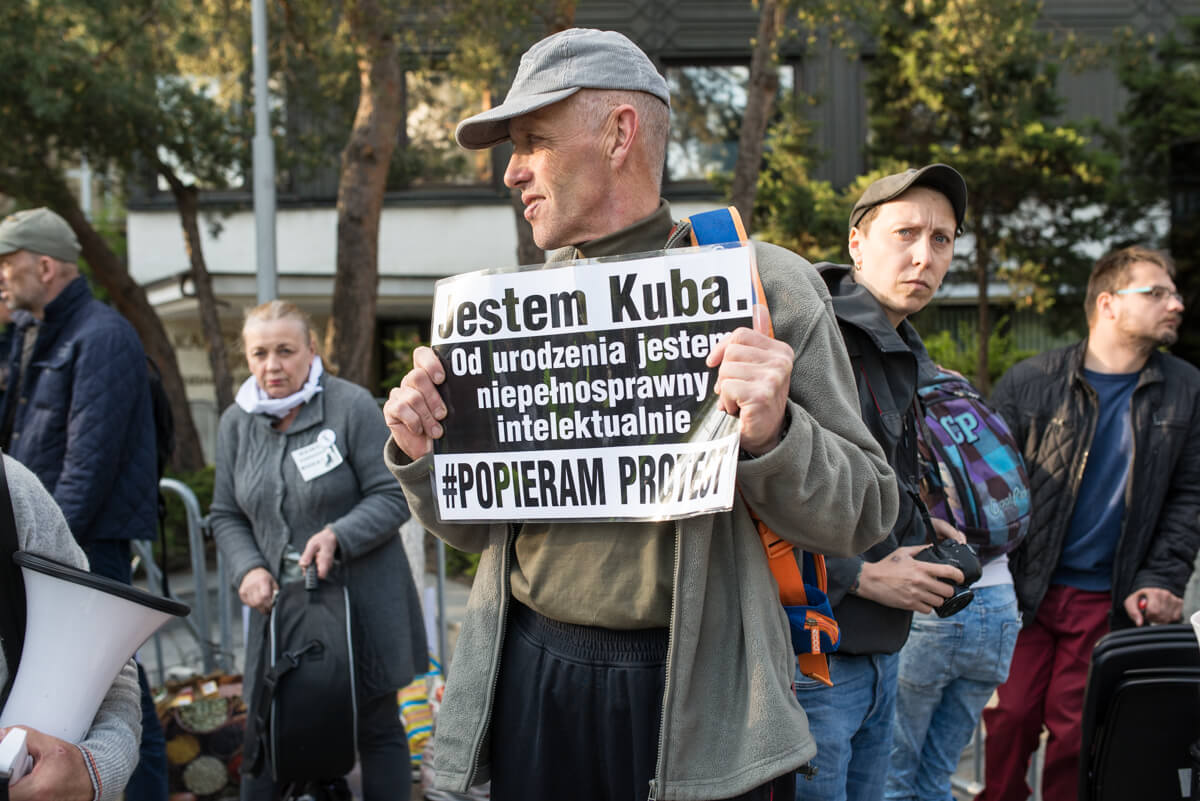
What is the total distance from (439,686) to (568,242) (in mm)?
3776

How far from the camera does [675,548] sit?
1935mm

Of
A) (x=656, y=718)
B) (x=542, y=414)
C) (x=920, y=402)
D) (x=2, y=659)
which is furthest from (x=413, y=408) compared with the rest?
(x=920, y=402)

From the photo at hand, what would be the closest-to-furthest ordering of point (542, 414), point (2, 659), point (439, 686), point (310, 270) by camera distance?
point (542, 414), point (2, 659), point (439, 686), point (310, 270)

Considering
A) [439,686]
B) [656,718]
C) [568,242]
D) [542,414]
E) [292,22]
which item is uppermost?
[292,22]

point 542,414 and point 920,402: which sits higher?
point 542,414

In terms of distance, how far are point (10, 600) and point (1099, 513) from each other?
3.59 metres

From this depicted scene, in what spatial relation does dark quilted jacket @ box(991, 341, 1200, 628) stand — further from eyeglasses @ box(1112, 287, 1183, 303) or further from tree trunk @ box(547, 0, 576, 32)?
tree trunk @ box(547, 0, 576, 32)

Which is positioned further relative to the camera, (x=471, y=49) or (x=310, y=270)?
(x=310, y=270)

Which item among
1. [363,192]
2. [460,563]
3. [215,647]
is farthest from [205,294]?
[215,647]

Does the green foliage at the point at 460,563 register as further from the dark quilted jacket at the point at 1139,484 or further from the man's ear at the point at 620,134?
the man's ear at the point at 620,134

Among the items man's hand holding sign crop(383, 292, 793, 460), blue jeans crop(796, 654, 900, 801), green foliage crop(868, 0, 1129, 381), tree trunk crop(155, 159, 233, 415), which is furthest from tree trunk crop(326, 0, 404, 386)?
man's hand holding sign crop(383, 292, 793, 460)

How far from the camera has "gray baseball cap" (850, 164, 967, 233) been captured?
9.70 ft

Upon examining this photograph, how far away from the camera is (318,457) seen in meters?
4.17

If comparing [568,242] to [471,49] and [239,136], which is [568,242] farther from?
[239,136]
